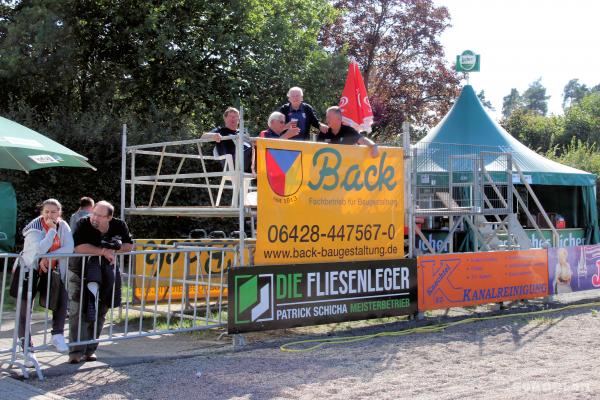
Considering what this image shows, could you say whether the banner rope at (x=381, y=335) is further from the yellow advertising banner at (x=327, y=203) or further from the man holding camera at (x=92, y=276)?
the man holding camera at (x=92, y=276)

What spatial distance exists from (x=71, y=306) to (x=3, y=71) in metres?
11.8

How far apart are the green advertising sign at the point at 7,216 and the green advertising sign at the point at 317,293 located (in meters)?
8.35

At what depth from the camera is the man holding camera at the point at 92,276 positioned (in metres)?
7.57

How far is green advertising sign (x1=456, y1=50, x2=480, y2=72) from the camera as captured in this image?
23719 mm

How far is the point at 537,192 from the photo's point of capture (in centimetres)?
2484

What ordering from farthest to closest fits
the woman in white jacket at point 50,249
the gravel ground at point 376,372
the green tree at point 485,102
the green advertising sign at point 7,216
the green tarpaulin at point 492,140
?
1. the green tree at point 485,102
2. the green tarpaulin at point 492,140
3. the green advertising sign at point 7,216
4. the woman in white jacket at point 50,249
5. the gravel ground at point 376,372

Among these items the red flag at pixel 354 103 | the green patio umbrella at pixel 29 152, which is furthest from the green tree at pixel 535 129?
the green patio umbrella at pixel 29 152

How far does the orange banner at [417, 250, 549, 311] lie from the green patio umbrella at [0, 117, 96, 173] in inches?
220

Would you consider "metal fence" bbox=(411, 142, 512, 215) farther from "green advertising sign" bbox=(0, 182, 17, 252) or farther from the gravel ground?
"green advertising sign" bbox=(0, 182, 17, 252)

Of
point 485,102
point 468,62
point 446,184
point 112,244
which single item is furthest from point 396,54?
point 485,102

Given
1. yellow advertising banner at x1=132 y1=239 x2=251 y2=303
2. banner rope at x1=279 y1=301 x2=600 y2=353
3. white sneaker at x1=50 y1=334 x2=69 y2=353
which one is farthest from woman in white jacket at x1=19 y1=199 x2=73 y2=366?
yellow advertising banner at x1=132 y1=239 x2=251 y2=303

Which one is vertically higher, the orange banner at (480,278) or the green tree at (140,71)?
the green tree at (140,71)

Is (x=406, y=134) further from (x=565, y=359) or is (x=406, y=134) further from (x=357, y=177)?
(x=565, y=359)

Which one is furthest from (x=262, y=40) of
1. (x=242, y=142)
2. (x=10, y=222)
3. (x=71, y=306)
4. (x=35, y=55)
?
(x=71, y=306)
